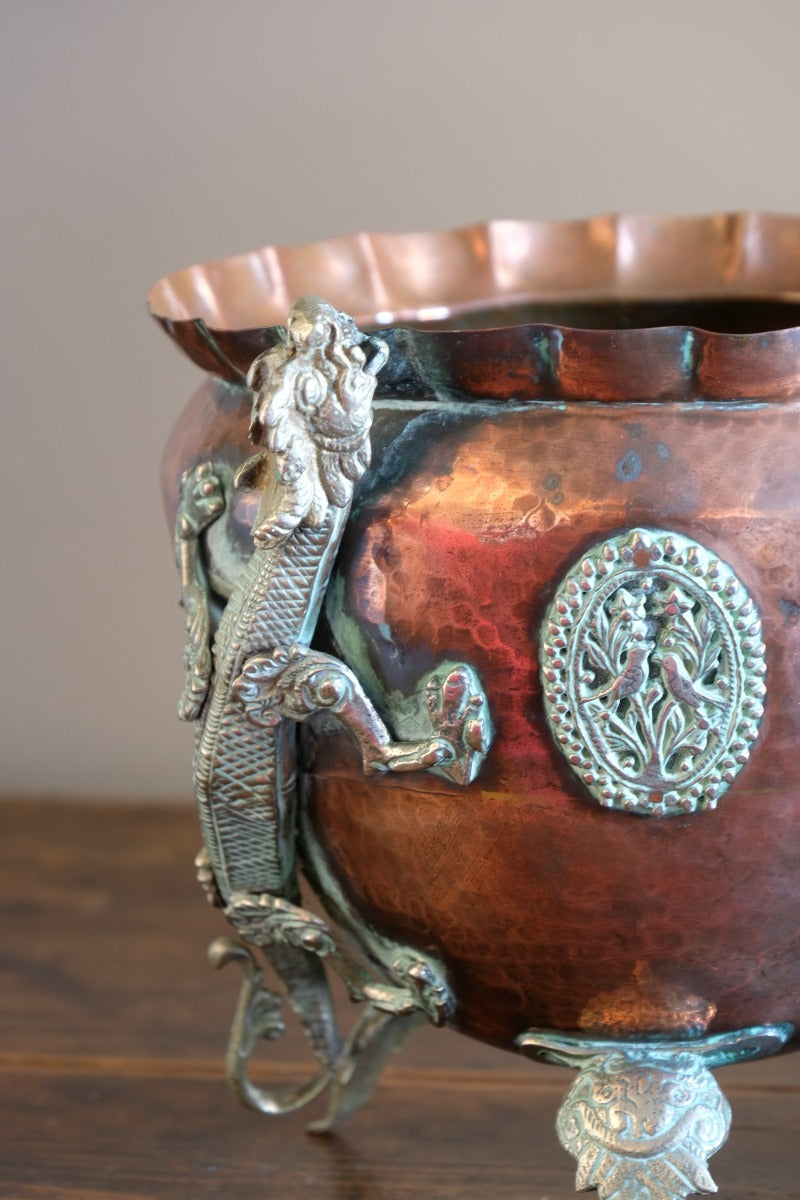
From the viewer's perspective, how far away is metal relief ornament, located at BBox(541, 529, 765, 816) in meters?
0.73

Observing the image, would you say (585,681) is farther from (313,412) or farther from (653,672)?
(313,412)

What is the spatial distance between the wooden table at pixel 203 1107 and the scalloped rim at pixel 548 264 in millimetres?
544

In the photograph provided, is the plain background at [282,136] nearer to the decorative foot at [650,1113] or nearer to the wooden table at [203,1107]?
the wooden table at [203,1107]

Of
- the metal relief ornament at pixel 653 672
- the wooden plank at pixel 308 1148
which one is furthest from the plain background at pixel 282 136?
the metal relief ornament at pixel 653 672

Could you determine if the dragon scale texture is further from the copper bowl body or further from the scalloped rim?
the scalloped rim

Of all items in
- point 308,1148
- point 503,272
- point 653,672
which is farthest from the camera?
point 503,272

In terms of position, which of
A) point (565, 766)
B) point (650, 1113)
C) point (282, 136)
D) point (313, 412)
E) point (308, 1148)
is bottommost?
point (308, 1148)

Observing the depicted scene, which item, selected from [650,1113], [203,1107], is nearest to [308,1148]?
[203,1107]

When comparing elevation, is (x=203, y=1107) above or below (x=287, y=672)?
below

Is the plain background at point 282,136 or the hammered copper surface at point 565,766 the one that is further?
the plain background at point 282,136

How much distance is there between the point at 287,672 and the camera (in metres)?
0.80

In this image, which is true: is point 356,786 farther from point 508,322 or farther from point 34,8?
point 34,8

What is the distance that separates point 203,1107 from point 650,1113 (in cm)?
42

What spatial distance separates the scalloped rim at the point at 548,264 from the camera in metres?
1.16
